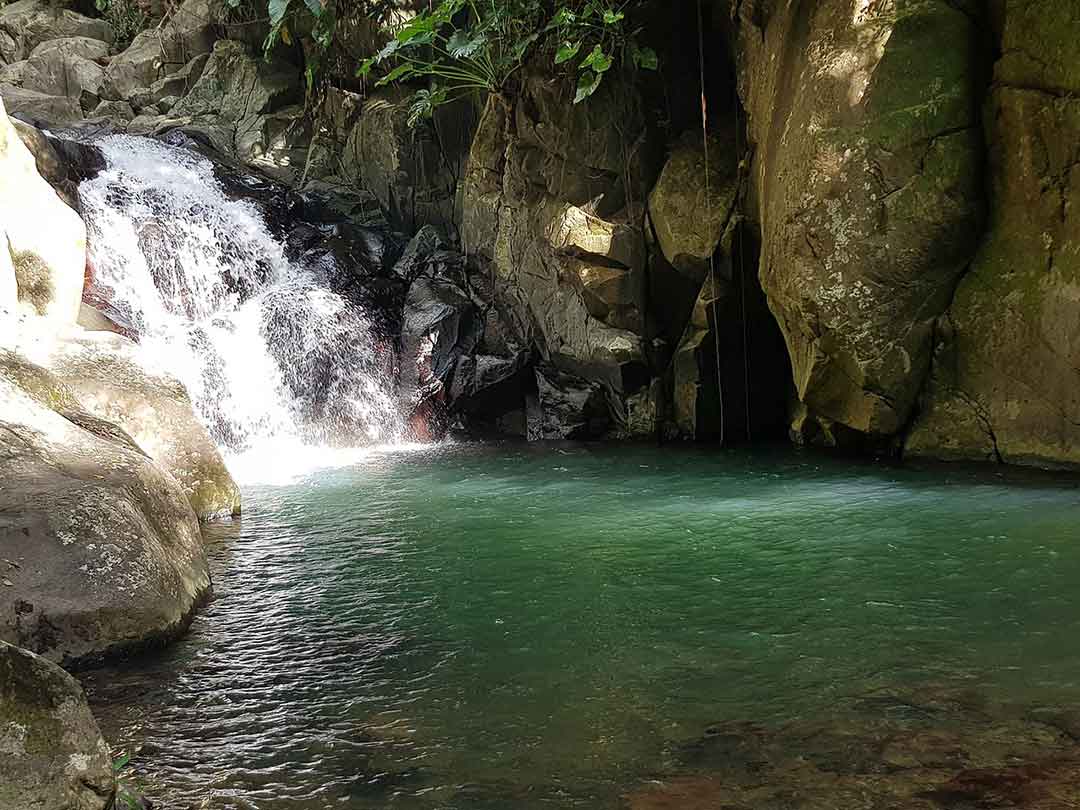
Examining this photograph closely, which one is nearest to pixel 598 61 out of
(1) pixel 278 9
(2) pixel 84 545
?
(1) pixel 278 9

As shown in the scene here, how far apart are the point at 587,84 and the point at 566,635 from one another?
8737mm

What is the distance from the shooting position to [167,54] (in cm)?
2175

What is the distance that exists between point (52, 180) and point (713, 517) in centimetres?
1171

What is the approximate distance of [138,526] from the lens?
5.43m

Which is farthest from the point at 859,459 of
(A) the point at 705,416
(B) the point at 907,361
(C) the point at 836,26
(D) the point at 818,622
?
(D) the point at 818,622

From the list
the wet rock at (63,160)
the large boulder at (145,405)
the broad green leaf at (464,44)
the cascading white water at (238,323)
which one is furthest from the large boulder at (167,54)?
the large boulder at (145,405)

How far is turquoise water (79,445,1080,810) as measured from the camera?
3748mm

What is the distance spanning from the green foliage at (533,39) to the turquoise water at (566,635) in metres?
6.07

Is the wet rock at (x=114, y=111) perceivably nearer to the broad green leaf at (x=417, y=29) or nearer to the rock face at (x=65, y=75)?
the rock face at (x=65, y=75)

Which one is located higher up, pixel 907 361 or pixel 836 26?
pixel 836 26

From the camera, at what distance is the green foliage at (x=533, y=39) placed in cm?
1191

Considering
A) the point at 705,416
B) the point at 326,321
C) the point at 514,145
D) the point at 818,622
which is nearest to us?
the point at 818,622

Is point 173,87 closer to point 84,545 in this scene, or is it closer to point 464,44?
point 464,44

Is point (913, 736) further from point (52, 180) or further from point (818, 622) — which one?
point (52, 180)
